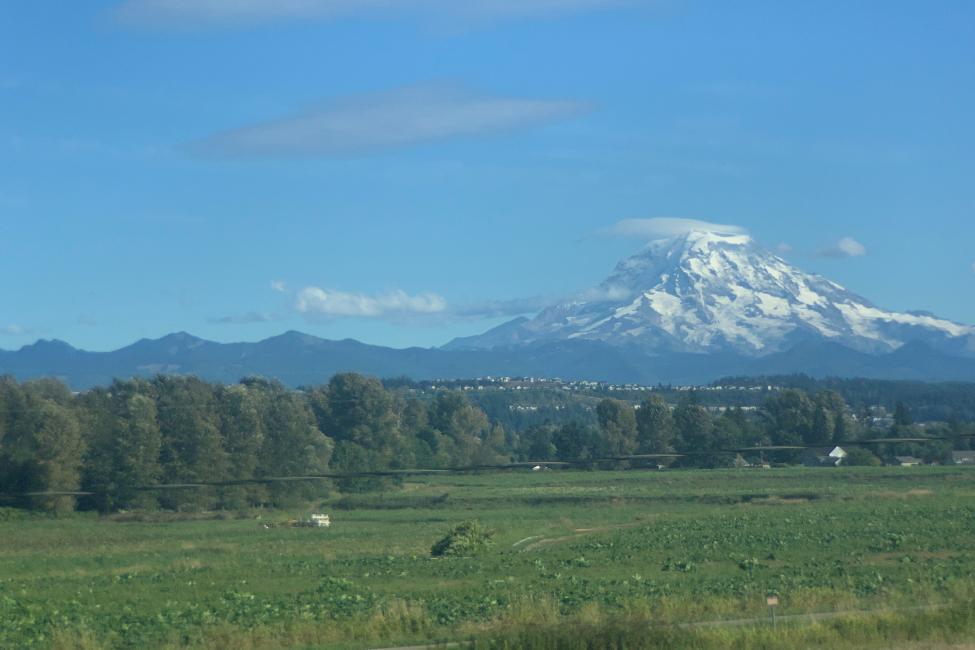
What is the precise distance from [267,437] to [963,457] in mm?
61773

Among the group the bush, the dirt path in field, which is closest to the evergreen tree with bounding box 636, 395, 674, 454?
the bush

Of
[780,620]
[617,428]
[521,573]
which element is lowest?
[521,573]

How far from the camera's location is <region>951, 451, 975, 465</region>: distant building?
98.4 m

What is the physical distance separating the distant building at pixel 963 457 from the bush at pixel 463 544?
2644 inches

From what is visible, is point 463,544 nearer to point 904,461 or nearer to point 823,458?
point 823,458

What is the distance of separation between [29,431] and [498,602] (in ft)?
153

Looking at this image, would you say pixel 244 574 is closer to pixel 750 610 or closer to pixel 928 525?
pixel 750 610

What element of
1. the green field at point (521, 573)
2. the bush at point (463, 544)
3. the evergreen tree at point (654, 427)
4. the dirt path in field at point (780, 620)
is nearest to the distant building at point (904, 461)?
the evergreen tree at point (654, 427)

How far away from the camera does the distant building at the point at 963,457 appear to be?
323ft

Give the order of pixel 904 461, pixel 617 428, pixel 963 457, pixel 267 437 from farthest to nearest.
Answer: pixel 904 461, pixel 963 457, pixel 617 428, pixel 267 437

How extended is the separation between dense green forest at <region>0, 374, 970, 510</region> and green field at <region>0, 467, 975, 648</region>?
2.75 meters

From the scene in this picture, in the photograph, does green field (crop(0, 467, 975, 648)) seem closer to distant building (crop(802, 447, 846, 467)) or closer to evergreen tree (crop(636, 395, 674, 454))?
evergreen tree (crop(636, 395, 674, 454))

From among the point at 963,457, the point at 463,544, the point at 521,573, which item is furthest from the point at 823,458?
the point at 521,573

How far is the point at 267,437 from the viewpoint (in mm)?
72125
